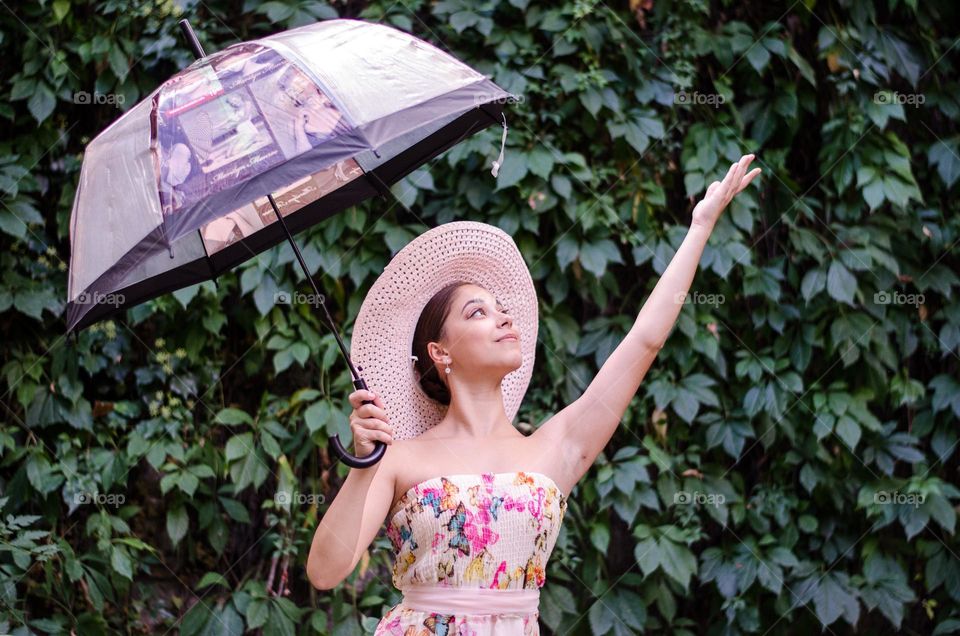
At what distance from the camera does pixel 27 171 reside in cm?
329

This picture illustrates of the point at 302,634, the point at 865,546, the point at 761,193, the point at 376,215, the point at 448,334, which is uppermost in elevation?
the point at 448,334

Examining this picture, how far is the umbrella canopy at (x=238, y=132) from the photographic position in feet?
5.76

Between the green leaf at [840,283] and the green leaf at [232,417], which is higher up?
the green leaf at [232,417]

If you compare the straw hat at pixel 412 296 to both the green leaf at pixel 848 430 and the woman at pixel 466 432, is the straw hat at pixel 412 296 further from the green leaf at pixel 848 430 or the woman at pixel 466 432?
the green leaf at pixel 848 430

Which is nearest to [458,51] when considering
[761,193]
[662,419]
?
[761,193]

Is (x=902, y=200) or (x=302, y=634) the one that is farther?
(x=902, y=200)

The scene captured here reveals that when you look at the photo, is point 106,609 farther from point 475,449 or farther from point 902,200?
point 902,200

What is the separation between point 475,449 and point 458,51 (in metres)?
1.67
